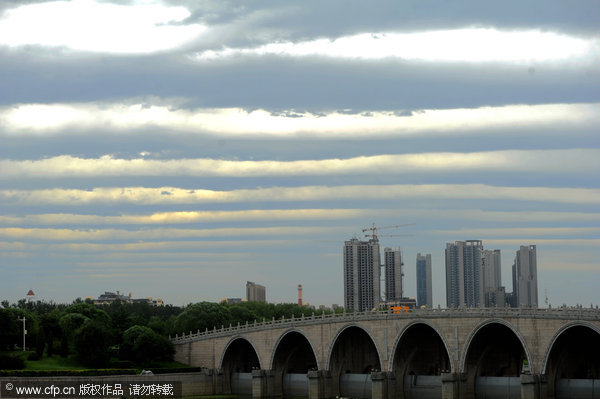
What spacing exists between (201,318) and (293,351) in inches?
969

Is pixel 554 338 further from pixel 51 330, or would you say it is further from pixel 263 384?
pixel 51 330

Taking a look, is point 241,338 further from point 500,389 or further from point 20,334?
point 500,389

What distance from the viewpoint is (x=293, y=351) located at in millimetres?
108500

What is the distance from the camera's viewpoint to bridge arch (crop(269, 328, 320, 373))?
104 m

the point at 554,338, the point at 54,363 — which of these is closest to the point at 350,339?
the point at 554,338

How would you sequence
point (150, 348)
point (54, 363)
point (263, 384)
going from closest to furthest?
point (263, 384)
point (54, 363)
point (150, 348)

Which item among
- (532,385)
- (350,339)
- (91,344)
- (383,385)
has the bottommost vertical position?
(383,385)

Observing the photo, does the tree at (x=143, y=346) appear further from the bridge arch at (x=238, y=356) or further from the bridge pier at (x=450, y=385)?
the bridge pier at (x=450, y=385)

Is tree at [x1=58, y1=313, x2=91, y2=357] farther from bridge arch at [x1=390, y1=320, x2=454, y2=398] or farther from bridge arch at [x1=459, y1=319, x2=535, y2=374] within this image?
bridge arch at [x1=459, y1=319, x2=535, y2=374]

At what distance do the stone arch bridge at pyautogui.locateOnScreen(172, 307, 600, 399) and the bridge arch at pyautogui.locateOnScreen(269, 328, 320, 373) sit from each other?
13cm

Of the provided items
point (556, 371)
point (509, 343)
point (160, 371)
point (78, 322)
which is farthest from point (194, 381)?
point (556, 371)

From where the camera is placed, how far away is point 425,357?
9325 centimetres

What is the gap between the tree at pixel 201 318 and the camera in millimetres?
127688

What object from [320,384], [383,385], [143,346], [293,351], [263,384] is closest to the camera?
[383,385]
